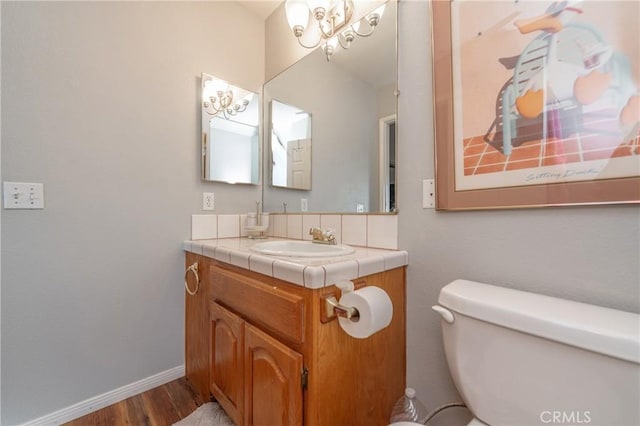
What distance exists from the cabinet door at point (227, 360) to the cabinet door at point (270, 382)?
53mm

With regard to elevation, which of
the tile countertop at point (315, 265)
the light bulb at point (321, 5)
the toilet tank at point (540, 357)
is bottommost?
the toilet tank at point (540, 357)

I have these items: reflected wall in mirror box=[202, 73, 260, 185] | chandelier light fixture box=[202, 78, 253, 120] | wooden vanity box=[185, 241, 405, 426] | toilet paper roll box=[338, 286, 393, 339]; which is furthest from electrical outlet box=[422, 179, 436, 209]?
chandelier light fixture box=[202, 78, 253, 120]

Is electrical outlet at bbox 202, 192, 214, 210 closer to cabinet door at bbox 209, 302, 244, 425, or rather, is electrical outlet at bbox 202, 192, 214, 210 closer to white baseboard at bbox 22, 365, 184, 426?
cabinet door at bbox 209, 302, 244, 425

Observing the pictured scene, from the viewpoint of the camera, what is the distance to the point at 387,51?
112 cm

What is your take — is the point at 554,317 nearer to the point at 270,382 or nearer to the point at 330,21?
the point at 270,382

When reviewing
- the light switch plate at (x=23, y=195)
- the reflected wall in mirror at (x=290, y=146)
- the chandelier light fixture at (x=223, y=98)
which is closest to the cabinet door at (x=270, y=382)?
the reflected wall in mirror at (x=290, y=146)

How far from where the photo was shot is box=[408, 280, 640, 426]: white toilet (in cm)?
52

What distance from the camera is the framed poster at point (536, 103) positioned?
63 cm

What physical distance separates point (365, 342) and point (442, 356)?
0.31m

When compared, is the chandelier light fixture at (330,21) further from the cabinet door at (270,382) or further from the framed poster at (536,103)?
the cabinet door at (270,382)

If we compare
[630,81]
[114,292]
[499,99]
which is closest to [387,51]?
[499,99]

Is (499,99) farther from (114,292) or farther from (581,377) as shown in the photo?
(114,292)

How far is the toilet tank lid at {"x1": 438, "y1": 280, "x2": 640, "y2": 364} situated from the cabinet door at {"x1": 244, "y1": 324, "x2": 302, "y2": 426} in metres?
0.49

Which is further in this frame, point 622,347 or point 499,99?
point 499,99
